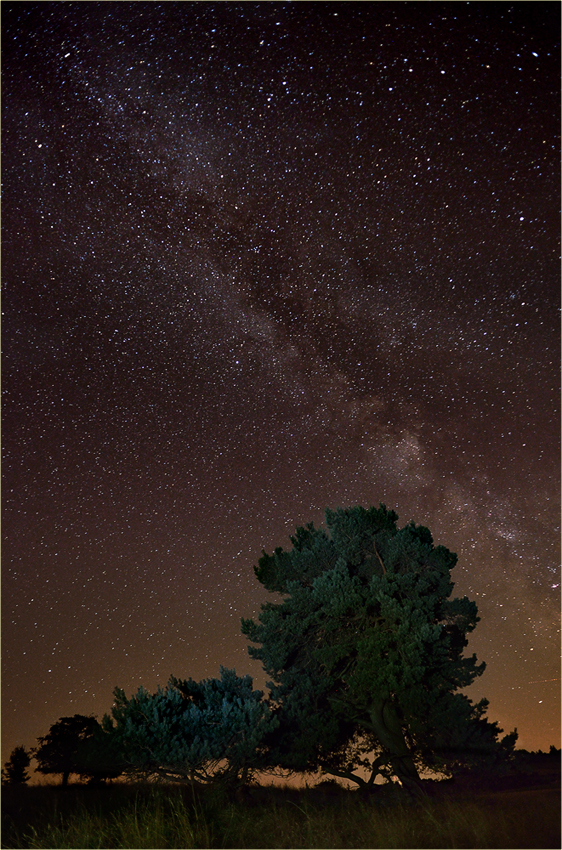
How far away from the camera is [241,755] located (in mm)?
10875

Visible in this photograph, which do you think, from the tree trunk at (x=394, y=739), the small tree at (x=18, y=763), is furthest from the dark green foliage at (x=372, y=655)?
the small tree at (x=18, y=763)

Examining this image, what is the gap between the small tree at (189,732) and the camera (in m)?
10.2

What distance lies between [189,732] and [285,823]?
8.49ft

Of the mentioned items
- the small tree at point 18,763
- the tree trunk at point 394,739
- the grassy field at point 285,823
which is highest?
the tree trunk at point 394,739

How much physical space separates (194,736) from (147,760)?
0.88m

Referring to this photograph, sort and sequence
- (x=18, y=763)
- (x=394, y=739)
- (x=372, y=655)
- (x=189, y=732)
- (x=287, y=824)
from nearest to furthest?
1. (x=287, y=824)
2. (x=189, y=732)
3. (x=372, y=655)
4. (x=394, y=739)
5. (x=18, y=763)

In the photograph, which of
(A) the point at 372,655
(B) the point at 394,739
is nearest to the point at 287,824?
(A) the point at 372,655

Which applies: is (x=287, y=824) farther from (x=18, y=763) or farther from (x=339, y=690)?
(x=18, y=763)

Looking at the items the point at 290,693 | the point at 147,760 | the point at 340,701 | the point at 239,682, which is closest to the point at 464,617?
the point at 340,701

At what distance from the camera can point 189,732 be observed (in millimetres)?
10617

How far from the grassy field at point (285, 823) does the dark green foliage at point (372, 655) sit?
5.49ft

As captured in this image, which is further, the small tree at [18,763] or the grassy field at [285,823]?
the small tree at [18,763]

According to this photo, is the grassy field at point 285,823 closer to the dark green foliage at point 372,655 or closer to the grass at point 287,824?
the grass at point 287,824

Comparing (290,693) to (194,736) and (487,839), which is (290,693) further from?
(487,839)
